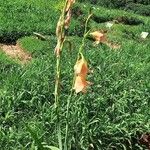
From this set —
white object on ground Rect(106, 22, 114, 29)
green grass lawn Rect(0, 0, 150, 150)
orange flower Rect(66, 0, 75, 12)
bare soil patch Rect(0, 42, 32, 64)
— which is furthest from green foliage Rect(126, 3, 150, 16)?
orange flower Rect(66, 0, 75, 12)

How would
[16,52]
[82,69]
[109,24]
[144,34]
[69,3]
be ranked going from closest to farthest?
[82,69], [69,3], [16,52], [144,34], [109,24]

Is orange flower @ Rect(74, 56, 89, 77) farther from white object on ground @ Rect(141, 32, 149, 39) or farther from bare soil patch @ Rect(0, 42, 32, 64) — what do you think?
white object on ground @ Rect(141, 32, 149, 39)

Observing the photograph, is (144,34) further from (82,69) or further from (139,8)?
(82,69)

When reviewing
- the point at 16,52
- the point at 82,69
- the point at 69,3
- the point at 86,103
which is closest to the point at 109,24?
the point at 16,52

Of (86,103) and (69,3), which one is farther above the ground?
(69,3)

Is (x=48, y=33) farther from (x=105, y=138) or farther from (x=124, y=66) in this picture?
(x=105, y=138)

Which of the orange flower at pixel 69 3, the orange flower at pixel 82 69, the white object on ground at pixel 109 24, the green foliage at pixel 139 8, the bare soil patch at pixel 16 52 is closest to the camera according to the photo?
the orange flower at pixel 82 69

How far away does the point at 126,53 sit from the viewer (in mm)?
12094

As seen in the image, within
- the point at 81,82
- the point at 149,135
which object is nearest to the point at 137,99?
the point at 149,135

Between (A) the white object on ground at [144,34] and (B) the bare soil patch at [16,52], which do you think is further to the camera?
(A) the white object on ground at [144,34]

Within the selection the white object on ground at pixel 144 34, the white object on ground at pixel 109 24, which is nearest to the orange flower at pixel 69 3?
the white object on ground at pixel 144 34

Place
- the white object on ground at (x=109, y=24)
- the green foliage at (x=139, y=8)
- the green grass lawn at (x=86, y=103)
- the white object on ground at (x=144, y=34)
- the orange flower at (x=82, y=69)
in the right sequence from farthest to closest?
the green foliage at (x=139, y=8), the white object on ground at (x=109, y=24), the white object on ground at (x=144, y=34), the green grass lawn at (x=86, y=103), the orange flower at (x=82, y=69)

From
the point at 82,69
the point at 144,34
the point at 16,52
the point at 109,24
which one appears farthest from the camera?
the point at 109,24

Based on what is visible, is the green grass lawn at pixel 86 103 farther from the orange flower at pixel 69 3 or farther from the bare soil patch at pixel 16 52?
the orange flower at pixel 69 3
